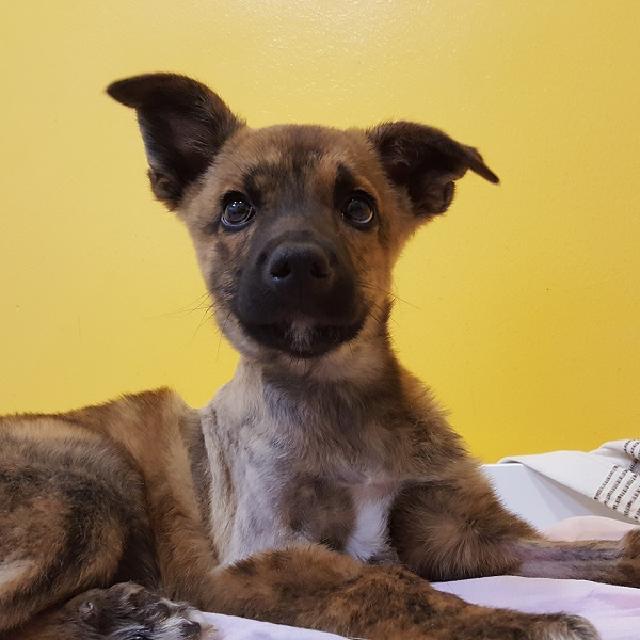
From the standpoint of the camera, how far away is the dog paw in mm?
1422

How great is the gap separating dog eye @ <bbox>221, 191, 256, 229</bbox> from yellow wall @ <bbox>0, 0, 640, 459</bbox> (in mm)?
1074

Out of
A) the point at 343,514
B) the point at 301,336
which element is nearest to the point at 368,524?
the point at 343,514

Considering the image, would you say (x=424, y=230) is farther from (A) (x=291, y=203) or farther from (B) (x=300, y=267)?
(B) (x=300, y=267)

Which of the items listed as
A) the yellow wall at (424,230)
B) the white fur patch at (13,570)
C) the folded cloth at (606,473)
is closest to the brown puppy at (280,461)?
the white fur patch at (13,570)

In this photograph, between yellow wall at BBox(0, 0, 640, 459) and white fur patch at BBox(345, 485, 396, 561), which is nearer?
white fur patch at BBox(345, 485, 396, 561)

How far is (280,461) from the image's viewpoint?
5.30 feet

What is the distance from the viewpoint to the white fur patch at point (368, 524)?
1.59 m

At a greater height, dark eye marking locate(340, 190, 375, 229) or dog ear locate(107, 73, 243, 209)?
dog ear locate(107, 73, 243, 209)

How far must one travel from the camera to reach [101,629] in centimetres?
144

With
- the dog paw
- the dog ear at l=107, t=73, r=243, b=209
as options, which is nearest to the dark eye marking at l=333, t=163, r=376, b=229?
the dog ear at l=107, t=73, r=243, b=209

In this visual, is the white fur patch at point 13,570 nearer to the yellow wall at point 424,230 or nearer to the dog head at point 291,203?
the dog head at point 291,203

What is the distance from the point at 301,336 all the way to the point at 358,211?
1.26 feet

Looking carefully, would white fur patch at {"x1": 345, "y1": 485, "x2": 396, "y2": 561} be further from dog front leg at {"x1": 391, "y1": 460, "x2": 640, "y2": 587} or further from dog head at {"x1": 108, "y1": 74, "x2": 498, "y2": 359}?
dog head at {"x1": 108, "y1": 74, "x2": 498, "y2": 359}

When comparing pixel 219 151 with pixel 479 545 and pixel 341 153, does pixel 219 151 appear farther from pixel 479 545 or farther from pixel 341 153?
pixel 479 545
